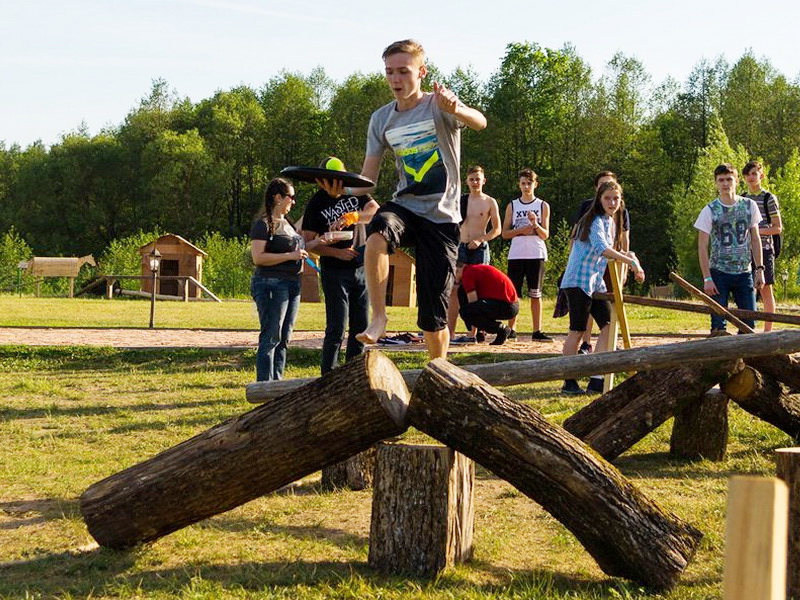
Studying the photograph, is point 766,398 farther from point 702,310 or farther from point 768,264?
point 768,264

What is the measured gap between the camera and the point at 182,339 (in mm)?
14680

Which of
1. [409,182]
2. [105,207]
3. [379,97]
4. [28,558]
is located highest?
[379,97]

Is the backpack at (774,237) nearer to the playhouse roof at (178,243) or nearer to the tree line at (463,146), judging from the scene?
the playhouse roof at (178,243)

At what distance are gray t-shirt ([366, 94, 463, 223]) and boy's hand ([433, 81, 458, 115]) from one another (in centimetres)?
18

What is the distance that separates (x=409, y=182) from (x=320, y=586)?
2.50 metres

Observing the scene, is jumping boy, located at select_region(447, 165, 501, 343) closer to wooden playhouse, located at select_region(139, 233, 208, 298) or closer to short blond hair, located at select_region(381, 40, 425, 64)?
short blond hair, located at select_region(381, 40, 425, 64)

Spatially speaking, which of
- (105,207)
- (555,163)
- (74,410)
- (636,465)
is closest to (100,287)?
(105,207)

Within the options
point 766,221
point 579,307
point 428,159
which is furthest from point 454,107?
point 766,221

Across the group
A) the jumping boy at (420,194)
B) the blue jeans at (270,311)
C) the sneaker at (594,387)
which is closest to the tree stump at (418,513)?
the jumping boy at (420,194)

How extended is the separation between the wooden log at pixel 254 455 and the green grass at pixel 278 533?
0.74 feet

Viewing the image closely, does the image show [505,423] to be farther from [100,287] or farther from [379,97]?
[379,97]

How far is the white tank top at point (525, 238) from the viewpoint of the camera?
481 inches

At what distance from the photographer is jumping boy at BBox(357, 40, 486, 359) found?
552 cm

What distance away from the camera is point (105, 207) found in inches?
2795
